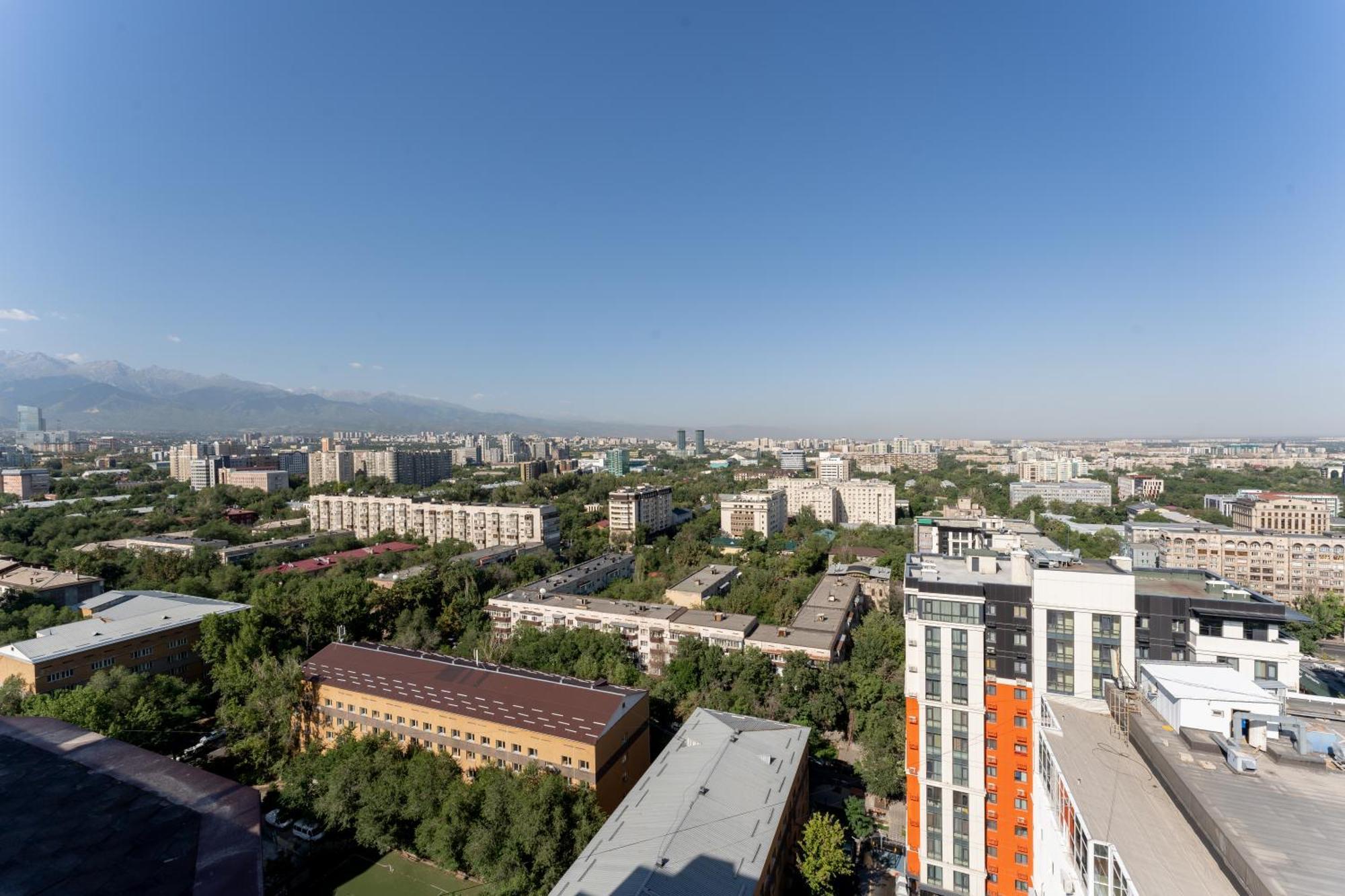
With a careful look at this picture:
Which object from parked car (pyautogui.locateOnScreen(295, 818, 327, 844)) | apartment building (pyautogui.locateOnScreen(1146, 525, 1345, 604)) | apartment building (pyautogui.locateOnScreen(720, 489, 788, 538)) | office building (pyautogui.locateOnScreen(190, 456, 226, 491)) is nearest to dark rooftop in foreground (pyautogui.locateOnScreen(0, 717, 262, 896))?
parked car (pyautogui.locateOnScreen(295, 818, 327, 844))

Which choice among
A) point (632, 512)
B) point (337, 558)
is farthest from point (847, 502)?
point (337, 558)

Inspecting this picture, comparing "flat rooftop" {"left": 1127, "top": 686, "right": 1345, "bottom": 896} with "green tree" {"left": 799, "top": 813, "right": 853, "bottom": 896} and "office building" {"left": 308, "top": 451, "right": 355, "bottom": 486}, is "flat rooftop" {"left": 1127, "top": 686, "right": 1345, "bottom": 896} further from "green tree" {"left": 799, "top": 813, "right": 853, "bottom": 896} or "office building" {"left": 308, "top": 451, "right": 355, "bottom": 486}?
"office building" {"left": 308, "top": 451, "right": 355, "bottom": 486}

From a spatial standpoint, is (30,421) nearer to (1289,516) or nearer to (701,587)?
(701,587)

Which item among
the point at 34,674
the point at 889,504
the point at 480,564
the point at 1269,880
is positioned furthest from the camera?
the point at 889,504

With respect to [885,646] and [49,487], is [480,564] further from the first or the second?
[49,487]

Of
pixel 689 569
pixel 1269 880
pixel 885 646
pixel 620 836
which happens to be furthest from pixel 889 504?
pixel 1269 880

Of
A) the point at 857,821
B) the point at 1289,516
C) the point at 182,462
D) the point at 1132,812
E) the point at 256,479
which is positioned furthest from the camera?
the point at 182,462

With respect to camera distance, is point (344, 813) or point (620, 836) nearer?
point (620, 836)
